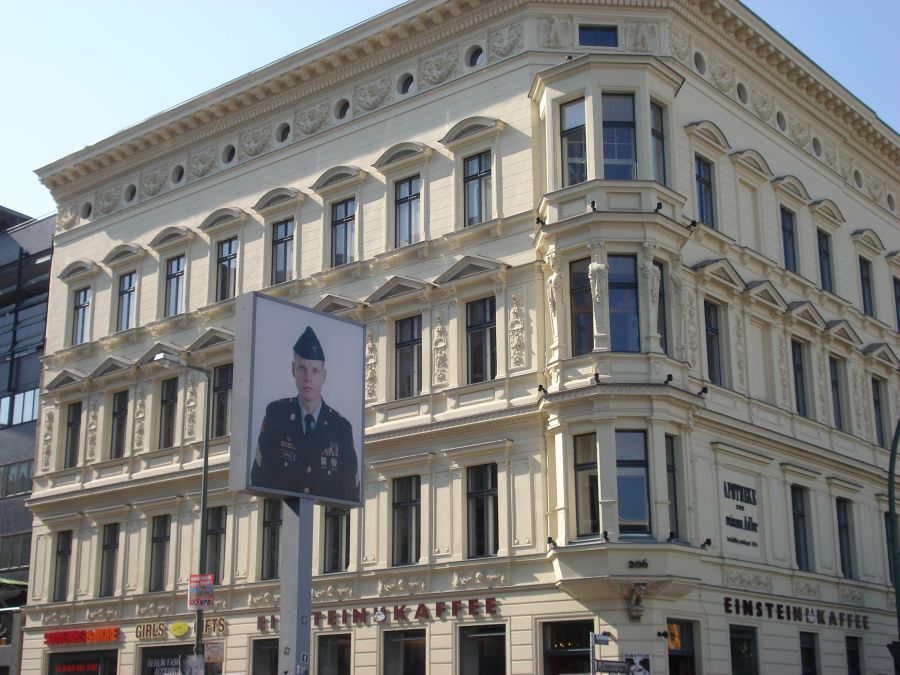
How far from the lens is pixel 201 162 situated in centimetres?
4338

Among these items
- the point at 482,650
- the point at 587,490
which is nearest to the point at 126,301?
the point at 482,650

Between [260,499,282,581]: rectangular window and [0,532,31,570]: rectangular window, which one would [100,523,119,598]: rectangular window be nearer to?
[0,532,31,570]: rectangular window

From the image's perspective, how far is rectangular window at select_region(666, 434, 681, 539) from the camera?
30344 mm

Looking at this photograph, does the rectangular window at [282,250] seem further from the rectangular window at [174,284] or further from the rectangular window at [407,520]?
the rectangular window at [407,520]

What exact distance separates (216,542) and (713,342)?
16660 millimetres

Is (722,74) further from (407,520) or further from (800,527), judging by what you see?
(407,520)

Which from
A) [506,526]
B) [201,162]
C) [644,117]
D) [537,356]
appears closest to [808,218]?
[644,117]

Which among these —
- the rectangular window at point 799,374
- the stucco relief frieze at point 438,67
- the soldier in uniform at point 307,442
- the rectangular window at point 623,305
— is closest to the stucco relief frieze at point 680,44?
the stucco relief frieze at point 438,67

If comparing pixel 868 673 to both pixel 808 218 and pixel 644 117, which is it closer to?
pixel 808 218

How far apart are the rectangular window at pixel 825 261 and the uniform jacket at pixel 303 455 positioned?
2135 centimetres

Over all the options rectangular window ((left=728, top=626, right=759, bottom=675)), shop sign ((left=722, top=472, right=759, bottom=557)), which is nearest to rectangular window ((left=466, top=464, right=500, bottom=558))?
shop sign ((left=722, top=472, right=759, bottom=557))

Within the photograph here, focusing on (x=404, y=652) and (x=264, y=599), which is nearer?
(x=404, y=652)

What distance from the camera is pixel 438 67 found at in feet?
122

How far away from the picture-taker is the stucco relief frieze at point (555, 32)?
3488 centimetres
